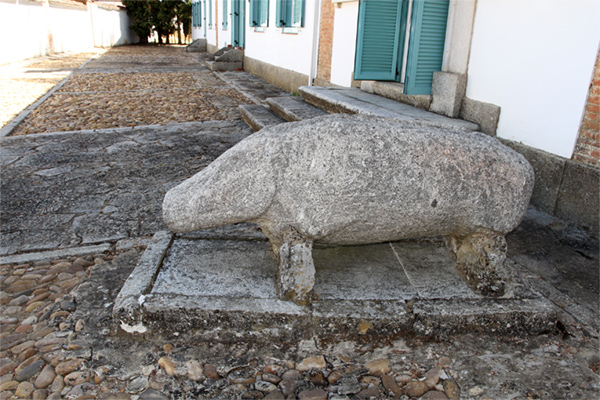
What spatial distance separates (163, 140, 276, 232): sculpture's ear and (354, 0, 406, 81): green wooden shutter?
440cm

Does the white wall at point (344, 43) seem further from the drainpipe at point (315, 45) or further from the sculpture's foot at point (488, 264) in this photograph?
the sculpture's foot at point (488, 264)

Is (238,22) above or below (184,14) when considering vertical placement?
below

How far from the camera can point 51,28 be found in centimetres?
2041

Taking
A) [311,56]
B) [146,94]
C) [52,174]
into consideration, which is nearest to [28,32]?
[146,94]

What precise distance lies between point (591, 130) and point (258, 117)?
14.9 feet

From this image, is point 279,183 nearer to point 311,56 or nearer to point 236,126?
point 236,126

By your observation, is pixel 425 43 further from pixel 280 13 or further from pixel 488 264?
pixel 280 13

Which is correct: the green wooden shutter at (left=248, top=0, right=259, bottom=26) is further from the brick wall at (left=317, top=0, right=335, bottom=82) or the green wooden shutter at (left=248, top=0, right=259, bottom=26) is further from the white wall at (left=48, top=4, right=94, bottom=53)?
the white wall at (left=48, top=4, right=94, bottom=53)

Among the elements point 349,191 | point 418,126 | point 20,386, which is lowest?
point 20,386

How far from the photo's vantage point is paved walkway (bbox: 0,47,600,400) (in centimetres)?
213

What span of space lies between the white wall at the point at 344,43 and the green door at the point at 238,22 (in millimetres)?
8167

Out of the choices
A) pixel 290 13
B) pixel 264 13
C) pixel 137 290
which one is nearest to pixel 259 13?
pixel 264 13

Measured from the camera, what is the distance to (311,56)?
9.38 meters

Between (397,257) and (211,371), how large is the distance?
1407 millimetres
